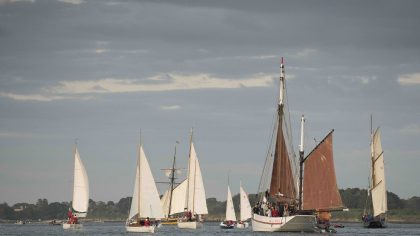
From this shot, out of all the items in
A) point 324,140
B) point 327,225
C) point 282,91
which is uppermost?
point 282,91

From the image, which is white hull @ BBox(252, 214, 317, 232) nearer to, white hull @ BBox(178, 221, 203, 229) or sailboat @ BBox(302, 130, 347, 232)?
sailboat @ BBox(302, 130, 347, 232)

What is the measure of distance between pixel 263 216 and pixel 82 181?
4846 centimetres

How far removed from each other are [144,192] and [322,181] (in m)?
22.3

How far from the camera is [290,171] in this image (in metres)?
122

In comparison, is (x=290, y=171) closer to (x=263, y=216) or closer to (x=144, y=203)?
(x=263, y=216)

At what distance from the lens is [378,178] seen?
181125mm

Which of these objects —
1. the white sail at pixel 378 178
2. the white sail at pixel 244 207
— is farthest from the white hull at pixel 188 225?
the white sail at pixel 378 178

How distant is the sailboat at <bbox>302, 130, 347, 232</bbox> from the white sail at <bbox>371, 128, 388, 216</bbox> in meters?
61.6

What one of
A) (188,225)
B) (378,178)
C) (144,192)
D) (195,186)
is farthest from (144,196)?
(378,178)

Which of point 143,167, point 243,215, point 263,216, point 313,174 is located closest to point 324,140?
point 313,174

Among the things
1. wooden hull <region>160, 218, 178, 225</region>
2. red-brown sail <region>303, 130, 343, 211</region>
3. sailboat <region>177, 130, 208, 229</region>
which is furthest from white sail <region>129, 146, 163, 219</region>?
wooden hull <region>160, 218, 178, 225</region>

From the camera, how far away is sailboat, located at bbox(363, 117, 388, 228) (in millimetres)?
176250

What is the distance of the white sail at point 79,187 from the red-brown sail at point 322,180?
53.8m

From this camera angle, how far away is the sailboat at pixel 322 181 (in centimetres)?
11650
